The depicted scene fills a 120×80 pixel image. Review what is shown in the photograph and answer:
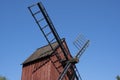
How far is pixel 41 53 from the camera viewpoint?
28.3 m

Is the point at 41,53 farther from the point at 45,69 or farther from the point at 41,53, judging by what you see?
the point at 45,69

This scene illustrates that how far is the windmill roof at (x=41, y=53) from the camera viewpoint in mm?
27266

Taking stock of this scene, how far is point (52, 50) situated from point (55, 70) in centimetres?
187

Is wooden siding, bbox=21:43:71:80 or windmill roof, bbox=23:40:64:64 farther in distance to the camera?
windmill roof, bbox=23:40:64:64

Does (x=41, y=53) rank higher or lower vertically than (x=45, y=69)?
higher

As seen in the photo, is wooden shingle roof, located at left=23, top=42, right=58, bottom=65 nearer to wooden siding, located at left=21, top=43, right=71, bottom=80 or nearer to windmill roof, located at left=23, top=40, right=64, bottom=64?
windmill roof, located at left=23, top=40, right=64, bottom=64

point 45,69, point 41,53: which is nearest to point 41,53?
point 41,53

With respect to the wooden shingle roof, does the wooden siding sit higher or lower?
lower

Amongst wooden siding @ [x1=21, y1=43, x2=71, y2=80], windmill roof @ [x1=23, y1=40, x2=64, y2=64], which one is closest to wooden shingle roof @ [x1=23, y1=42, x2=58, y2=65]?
windmill roof @ [x1=23, y1=40, x2=64, y2=64]

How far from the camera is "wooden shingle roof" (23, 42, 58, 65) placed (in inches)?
1074

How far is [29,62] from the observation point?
1109 inches

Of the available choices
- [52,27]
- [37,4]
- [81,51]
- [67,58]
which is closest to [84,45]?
[81,51]

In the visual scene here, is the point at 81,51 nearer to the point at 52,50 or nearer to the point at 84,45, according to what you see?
the point at 84,45

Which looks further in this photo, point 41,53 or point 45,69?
point 41,53
